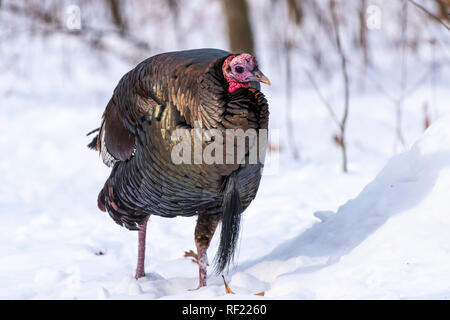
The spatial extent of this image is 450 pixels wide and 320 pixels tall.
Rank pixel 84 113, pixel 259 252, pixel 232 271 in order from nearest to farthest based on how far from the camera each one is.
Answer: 1. pixel 232 271
2. pixel 259 252
3. pixel 84 113

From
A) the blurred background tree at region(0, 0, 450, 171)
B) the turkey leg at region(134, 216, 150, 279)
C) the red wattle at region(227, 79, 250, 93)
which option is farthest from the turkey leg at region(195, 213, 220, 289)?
the blurred background tree at region(0, 0, 450, 171)

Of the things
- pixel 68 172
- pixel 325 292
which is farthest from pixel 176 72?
pixel 68 172

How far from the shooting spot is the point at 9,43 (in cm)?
1113

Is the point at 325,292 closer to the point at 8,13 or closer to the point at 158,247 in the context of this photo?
the point at 158,247

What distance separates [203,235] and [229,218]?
0.42 m

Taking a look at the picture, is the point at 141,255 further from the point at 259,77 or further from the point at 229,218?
the point at 259,77

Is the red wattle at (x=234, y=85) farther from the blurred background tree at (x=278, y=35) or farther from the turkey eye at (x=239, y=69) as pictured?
the blurred background tree at (x=278, y=35)

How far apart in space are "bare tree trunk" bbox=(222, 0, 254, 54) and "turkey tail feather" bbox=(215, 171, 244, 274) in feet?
23.9

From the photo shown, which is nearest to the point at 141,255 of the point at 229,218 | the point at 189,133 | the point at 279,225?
the point at 229,218

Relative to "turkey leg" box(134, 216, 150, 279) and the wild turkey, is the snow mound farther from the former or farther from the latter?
"turkey leg" box(134, 216, 150, 279)

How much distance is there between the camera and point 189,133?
9.36 feet

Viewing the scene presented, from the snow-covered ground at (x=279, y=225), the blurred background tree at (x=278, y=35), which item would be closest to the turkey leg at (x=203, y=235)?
the snow-covered ground at (x=279, y=225)

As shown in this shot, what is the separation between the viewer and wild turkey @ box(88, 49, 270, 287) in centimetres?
281
